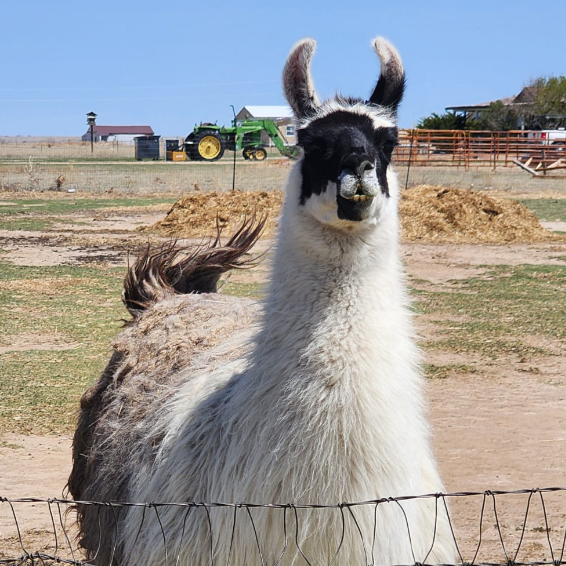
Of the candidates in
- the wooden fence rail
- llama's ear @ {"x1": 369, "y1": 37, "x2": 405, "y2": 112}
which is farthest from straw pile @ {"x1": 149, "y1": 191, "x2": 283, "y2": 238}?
the wooden fence rail

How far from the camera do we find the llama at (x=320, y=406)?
256 centimetres

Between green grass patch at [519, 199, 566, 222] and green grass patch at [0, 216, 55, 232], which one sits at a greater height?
green grass patch at [519, 199, 566, 222]

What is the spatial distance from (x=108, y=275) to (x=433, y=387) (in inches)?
239

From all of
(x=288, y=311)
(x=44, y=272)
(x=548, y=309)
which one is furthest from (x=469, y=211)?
(x=288, y=311)

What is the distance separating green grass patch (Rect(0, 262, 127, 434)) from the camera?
20.4 feet

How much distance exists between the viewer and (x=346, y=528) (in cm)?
257

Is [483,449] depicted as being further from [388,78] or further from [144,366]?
[388,78]

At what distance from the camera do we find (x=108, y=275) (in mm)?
11656

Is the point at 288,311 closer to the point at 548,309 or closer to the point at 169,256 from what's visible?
the point at 169,256

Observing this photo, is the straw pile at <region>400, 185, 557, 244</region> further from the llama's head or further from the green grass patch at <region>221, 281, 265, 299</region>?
the llama's head

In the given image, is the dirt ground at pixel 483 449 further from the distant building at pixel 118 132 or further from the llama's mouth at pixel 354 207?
the distant building at pixel 118 132

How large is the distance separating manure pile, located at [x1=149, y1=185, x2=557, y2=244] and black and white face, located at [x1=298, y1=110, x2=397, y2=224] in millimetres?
12237

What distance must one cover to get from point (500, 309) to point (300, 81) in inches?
279

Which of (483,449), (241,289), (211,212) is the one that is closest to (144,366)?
(483,449)
